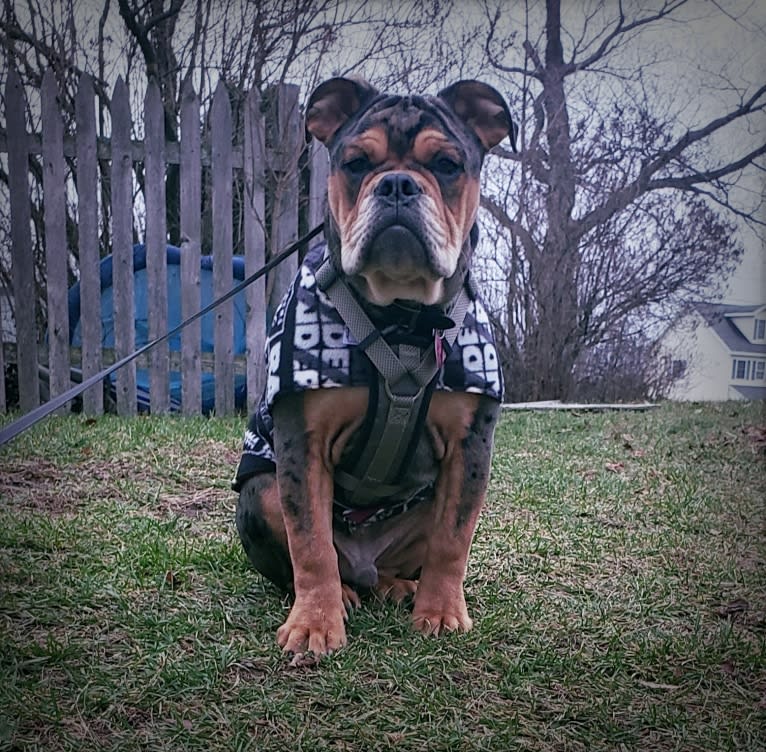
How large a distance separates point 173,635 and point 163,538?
843 millimetres

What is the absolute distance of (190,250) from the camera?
5422 millimetres

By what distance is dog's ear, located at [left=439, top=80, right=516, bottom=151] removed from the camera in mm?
2053

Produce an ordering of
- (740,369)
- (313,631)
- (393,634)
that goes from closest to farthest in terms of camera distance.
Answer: (313,631) → (393,634) → (740,369)

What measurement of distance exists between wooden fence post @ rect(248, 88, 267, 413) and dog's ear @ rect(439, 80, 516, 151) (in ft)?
11.7

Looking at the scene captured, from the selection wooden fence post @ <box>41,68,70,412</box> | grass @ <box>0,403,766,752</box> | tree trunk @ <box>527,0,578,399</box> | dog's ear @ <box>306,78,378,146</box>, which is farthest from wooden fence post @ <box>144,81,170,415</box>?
dog's ear @ <box>306,78,378,146</box>

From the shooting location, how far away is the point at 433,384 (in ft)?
6.43

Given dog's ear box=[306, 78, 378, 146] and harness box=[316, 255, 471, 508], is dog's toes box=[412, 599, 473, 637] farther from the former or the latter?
dog's ear box=[306, 78, 378, 146]

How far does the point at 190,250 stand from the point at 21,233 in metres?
1.10

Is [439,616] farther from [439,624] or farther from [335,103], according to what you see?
[335,103]

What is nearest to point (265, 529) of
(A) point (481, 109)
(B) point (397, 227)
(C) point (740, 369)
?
(B) point (397, 227)

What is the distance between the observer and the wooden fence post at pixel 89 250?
5.29 m

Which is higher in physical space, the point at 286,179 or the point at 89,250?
the point at 286,179

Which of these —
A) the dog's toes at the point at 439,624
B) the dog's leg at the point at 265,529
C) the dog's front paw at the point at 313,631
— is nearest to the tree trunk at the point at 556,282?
the dog's leg at the point at 265,529

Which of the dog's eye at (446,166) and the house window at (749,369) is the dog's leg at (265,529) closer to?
the dog's eye at (446,166)
